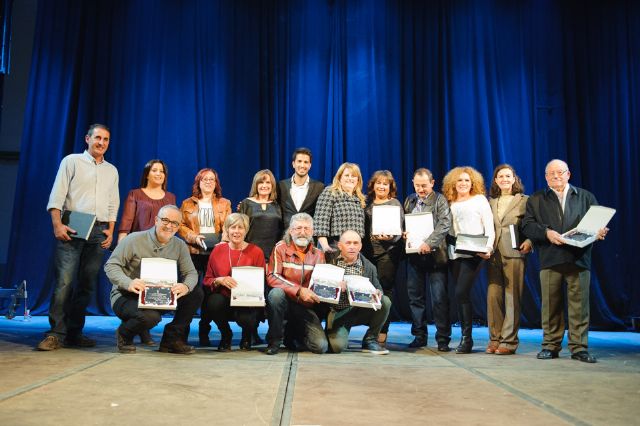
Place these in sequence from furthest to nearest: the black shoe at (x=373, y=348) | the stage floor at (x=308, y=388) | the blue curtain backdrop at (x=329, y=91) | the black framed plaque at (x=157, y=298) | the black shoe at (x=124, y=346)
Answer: the blue curtain backdrop at (x=329, y=91) < the black shoe at (x=373, y=348) < the black shoe at (x=124, y=346) < the black framed plaque at (x=157, y=298) < the stage floor at (x=308, y=388)

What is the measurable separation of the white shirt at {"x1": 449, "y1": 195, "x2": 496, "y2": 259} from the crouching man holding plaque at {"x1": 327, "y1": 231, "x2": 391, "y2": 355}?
691 mm

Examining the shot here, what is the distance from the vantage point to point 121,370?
2.86 meters

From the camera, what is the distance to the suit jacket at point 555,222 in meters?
3.72

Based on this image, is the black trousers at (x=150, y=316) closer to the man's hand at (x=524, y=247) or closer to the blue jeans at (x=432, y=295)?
the blue jeans at (x=432, y=295)

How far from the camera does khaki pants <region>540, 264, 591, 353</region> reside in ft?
12.2

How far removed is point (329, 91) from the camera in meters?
6.47

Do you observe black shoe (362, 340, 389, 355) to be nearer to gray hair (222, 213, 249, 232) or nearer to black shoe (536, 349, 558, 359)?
black shoe (536, 349, 558, 359)

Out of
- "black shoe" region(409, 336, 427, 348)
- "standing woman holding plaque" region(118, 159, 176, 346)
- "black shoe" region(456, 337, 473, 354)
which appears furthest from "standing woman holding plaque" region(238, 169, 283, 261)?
"black shoe" region(456, 337, 473, 354)

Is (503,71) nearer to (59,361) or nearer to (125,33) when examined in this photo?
(125,33)

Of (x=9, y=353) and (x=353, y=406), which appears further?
(x=9, y=353)

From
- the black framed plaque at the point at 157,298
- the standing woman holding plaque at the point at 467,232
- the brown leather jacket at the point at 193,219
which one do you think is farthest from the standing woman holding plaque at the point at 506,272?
the black framed plaque at the point at 157,298

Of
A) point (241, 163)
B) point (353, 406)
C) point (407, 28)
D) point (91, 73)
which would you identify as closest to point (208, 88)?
point (241, 163)

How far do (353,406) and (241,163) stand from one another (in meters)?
4.63

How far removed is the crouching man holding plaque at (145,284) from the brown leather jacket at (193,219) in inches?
16.9
